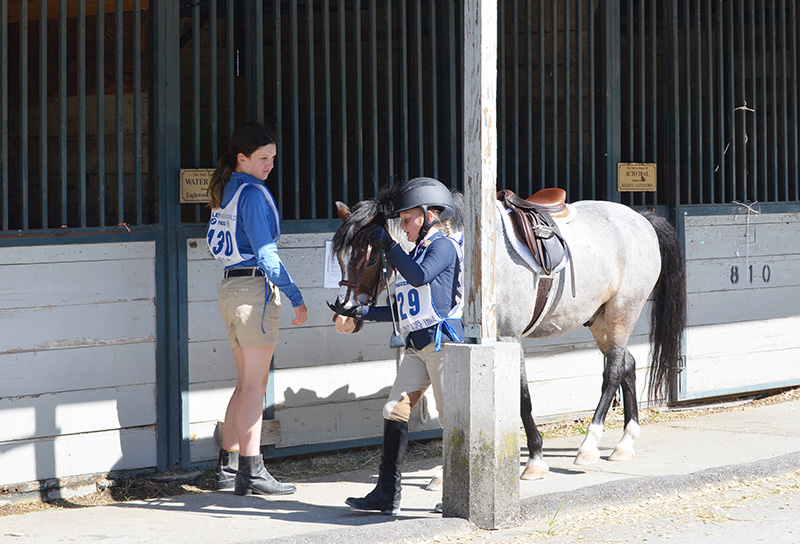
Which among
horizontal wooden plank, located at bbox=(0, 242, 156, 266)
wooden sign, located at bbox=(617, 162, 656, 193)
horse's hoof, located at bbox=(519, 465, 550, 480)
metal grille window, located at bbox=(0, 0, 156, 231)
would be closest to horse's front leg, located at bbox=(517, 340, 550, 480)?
horse's hoof, located at bbox=(519, 465, 550, 480)

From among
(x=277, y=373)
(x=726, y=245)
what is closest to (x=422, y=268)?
(x=277, y=373)

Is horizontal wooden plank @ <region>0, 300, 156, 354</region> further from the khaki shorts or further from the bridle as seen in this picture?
the bridle

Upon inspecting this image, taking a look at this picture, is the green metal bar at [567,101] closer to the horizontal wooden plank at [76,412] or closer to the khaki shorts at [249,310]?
the khaki shorts at [249,310]

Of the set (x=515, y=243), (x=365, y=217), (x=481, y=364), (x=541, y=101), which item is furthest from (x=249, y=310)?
(x=541, y=101)

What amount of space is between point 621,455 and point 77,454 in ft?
9.67

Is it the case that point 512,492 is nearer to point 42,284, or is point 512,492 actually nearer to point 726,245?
point 42,284

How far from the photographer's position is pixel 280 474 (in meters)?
5.56

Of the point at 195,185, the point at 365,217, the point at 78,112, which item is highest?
the point at 78,112

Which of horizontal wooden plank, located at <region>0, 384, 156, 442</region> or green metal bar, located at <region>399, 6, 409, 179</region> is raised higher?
green metal bar, located at <region>399, 6, 409, 179</region>

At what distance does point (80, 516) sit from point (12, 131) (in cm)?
446

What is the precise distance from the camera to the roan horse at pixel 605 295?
5383 mm

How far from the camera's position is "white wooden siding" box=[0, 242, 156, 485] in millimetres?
4777

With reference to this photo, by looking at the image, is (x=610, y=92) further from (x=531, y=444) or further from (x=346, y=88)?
(x=531, y=444)

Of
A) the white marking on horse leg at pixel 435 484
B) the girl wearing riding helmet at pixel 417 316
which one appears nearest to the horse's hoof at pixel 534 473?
the white marking on horse leg at pixel 435 484
